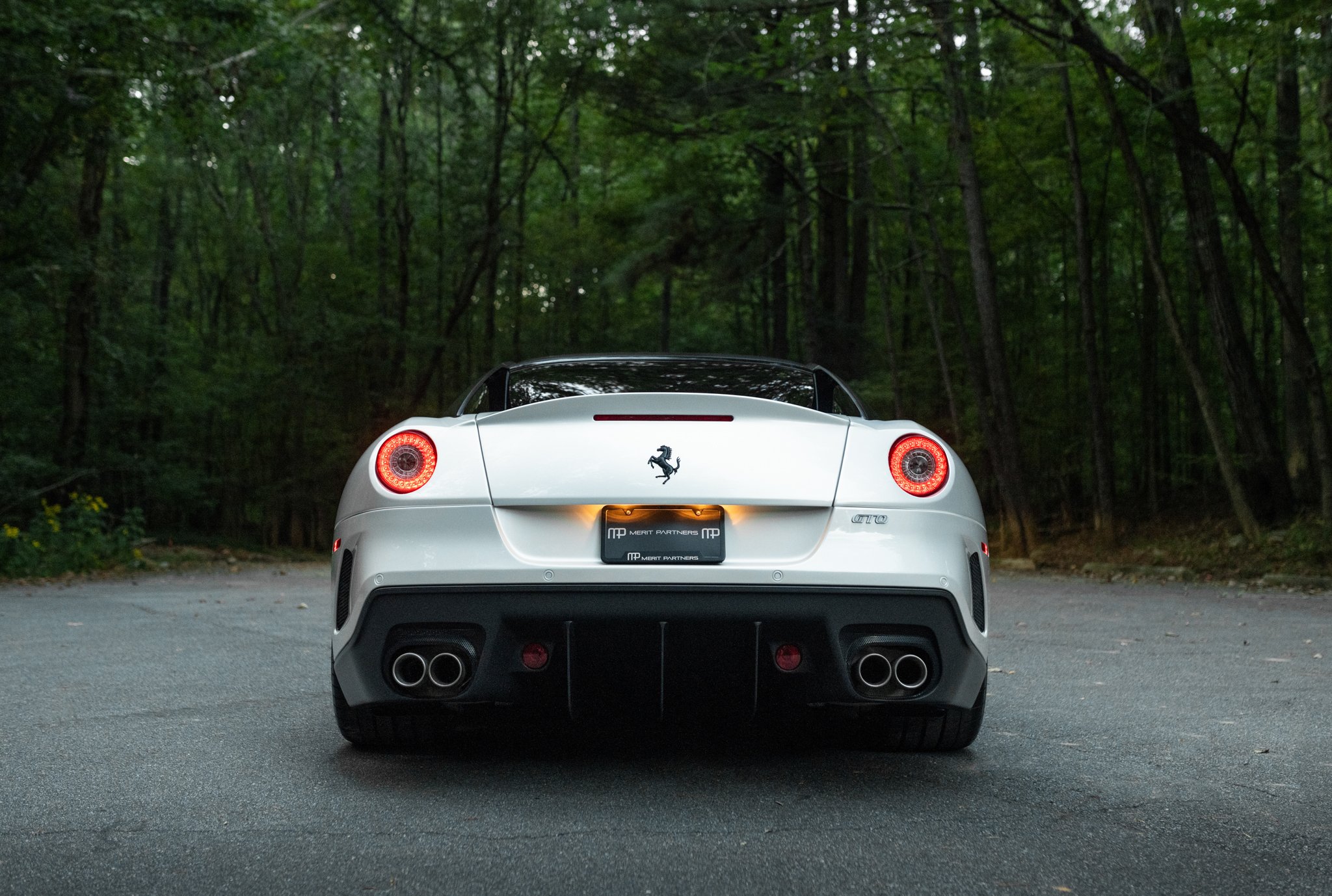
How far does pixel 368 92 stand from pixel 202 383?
10.3 meters

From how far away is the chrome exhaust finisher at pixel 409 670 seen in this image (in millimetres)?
3738

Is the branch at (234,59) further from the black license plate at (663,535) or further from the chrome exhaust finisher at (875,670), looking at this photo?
the chrome exhaust finisher at (875,670)

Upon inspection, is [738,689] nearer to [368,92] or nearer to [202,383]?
[202,383]

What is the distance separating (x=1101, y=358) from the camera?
25.0 metres

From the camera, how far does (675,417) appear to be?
3.89 metres

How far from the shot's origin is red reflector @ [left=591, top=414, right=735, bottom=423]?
3.88 metres

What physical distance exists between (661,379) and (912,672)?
1.33 m

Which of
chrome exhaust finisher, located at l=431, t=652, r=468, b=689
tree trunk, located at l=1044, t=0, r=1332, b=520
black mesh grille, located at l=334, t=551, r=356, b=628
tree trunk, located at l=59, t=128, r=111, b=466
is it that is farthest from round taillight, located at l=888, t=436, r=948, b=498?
tree trunk, located at l=59, t=128, r=111, b=466

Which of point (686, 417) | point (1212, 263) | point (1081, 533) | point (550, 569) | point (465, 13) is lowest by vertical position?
point (1081, 533)

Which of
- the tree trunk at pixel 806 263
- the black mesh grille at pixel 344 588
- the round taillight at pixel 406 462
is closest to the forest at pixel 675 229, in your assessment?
the tree trunk at pixel 806 263

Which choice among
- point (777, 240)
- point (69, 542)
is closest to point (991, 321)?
point (777, 240)

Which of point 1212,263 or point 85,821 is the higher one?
point 1212,263

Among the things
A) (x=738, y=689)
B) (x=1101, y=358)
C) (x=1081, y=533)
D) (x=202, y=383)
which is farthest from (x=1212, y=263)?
(x=202, y=383)

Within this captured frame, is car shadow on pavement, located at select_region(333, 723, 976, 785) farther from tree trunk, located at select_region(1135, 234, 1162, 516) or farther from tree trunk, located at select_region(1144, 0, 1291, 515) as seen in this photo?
tree trunk, located at select_region(1135, 234, 1162, 516)
